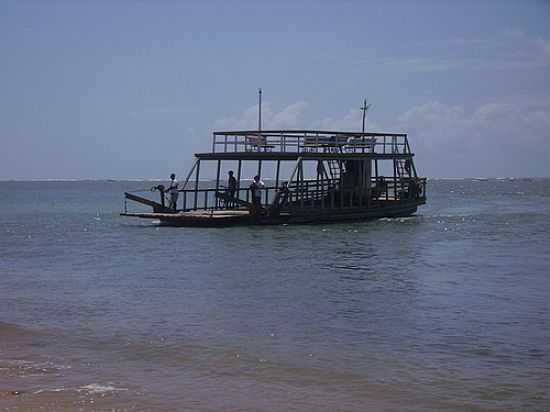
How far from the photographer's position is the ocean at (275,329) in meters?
9.41

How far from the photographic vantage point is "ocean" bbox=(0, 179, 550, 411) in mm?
9414

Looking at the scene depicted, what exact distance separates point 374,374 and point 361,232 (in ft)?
66.1

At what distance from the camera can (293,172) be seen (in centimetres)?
3086

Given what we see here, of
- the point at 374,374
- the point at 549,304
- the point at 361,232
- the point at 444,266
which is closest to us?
the point at 374,374

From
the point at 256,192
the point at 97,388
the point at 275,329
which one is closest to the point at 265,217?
the point at 256,192

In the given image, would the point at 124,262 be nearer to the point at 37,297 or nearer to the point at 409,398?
the point at 37,297

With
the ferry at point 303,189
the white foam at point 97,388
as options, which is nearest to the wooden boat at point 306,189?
the ferry at point 303,189

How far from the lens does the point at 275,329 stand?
12.9 metres

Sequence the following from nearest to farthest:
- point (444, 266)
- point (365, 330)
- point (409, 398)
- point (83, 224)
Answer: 1. point (409, 398)
2. point (365, 330)
3. point (444, 266)
4. point (83, 224)

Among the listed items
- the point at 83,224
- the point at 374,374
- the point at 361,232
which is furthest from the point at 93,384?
the point at 83,224

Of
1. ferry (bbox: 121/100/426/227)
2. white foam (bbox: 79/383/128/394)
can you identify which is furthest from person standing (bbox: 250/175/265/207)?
white foam (bbox: 79/383/128/394)

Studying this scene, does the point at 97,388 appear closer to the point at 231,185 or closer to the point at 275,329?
the point at 275,329

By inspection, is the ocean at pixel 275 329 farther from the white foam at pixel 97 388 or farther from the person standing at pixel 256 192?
the person standing at pixel 256 192

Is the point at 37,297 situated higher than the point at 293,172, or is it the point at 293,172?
the point at 293,172
